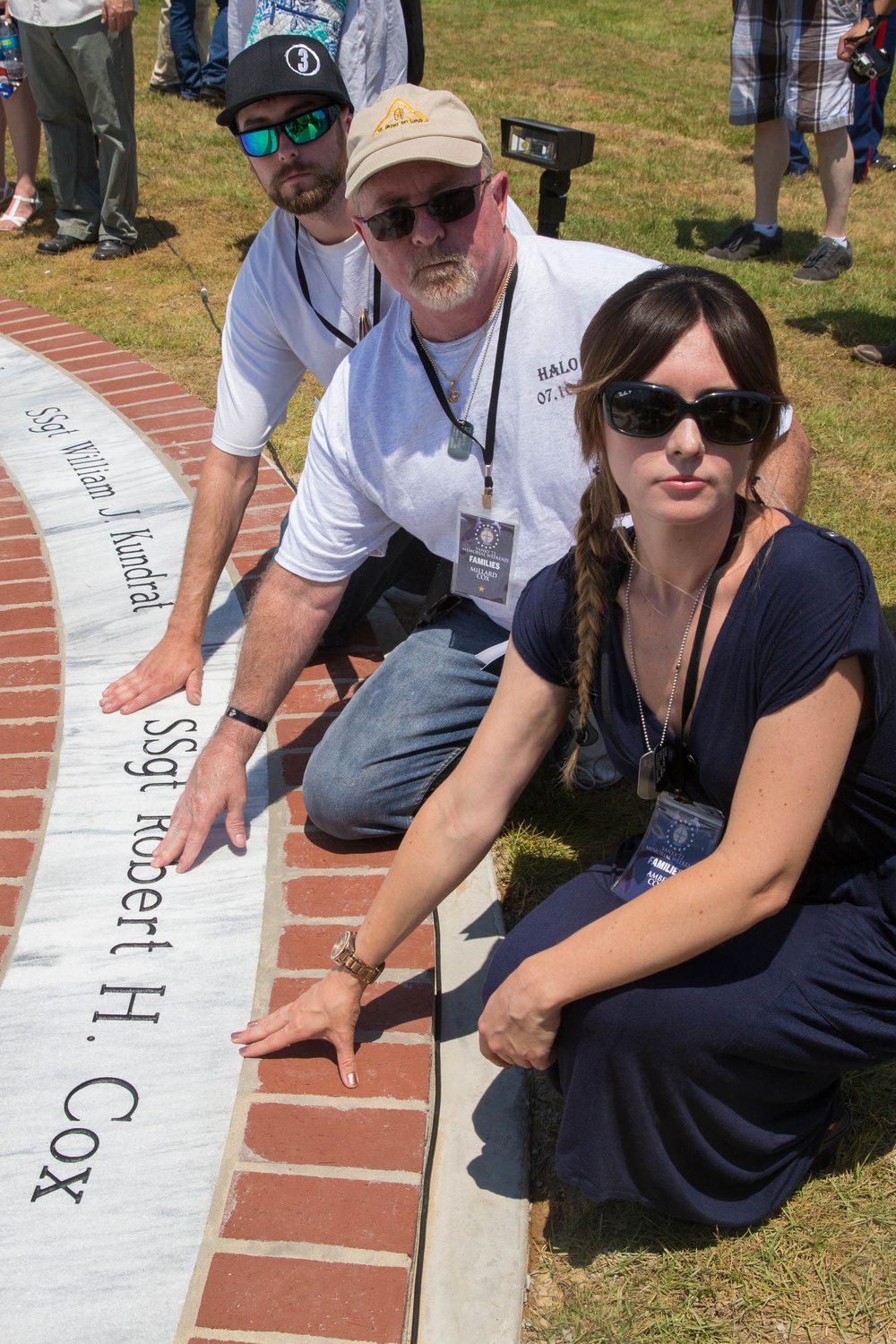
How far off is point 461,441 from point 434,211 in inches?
15.6

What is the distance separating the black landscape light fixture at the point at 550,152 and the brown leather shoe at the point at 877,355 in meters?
1.66

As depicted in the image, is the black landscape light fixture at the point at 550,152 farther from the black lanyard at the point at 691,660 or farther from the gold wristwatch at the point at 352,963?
the gold wristwatch at the point at 352,963

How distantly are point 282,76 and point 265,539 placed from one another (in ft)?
3.68

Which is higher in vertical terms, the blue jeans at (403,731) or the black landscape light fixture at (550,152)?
the black landscape light fixture at (550,152)

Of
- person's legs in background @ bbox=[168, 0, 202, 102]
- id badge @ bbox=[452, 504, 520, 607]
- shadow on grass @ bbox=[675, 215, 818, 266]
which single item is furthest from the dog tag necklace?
person's legs in background @ bbox=[168, 0, 202, 102]

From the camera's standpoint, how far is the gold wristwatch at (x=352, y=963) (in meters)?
1.81

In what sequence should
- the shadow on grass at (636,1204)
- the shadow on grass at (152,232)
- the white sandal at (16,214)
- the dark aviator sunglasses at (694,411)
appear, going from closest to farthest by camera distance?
1. the dark aviator sunglasses at (694,411)
2. the shadow on grass at (636,1204)
3. the shadow on grass at (152,232)
4. the white sandal at (16,214)

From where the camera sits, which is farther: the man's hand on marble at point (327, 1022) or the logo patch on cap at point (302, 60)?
the logo patch on cap at point (302, 60)

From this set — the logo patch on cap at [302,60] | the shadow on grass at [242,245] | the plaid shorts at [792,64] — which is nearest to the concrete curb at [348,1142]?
the logo patch on cap at [302,60]

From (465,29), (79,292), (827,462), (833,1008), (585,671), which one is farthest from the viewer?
(465,29)

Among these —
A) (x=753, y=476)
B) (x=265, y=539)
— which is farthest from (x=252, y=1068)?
(x=265, y=539)

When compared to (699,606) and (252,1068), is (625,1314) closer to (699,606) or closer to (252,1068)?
(252,1068)

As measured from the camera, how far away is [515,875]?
2.38 meters

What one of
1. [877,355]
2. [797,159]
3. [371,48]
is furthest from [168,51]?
[877,355]
